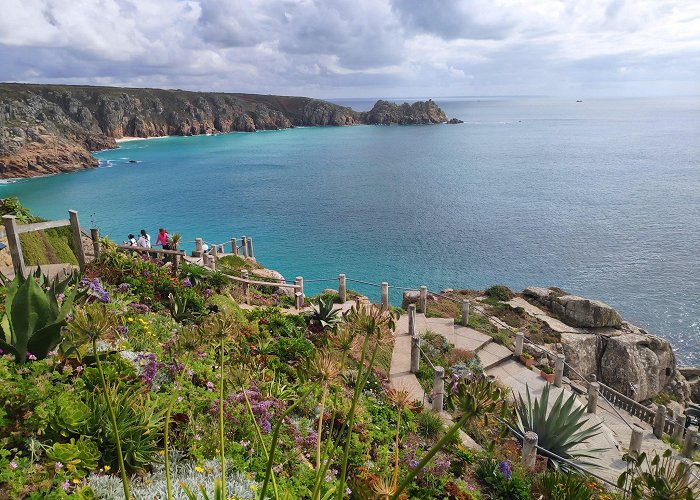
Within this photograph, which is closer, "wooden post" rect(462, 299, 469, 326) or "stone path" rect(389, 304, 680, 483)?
"stone path" rect(389, 304, 680, 483)

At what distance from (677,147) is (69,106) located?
138839 millimetres

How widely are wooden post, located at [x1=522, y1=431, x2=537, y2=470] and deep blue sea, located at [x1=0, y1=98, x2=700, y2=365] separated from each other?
1920 centimetres

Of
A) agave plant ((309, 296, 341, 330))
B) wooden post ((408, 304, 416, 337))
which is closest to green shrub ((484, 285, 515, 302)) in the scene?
wooden post ((408, 304, 416, 337))

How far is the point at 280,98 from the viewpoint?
173m

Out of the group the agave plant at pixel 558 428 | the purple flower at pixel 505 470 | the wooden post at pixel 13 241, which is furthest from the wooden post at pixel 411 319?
the wooden post at pixel 13 241

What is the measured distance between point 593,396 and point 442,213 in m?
33.4

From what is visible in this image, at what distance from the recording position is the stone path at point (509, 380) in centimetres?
1037

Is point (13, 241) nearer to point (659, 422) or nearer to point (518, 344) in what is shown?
point (518, 344)

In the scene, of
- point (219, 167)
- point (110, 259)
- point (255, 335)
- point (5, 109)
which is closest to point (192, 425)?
point (255, 335)

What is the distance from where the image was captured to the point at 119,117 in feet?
383

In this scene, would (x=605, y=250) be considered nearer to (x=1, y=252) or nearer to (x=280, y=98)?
(x=1, y=252)

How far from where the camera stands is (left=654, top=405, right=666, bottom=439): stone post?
12.8 metres

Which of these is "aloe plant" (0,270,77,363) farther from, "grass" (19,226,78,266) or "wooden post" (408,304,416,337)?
"wooden post" (408,304,416,337)

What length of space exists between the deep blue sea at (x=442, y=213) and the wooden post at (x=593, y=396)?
14.9 meters
